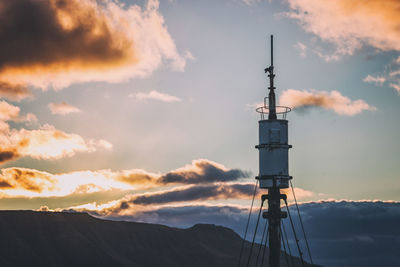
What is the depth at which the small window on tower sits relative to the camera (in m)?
25.8

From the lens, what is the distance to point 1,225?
13425cm

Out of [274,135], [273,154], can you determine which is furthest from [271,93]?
[273,154]

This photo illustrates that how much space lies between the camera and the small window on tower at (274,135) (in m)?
25.8

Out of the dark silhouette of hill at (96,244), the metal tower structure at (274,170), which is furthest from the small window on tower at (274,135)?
the dark silhouette of hill at (96,244)

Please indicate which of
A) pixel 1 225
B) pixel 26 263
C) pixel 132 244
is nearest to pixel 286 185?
pixel 26 263

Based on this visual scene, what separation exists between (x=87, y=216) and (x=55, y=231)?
16.3 metres

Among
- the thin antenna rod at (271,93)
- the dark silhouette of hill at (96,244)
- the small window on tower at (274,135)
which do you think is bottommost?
the dark silhouette of hill at (96,244)

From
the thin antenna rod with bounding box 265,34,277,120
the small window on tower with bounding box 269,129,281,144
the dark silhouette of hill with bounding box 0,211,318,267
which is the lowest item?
the dark silhouette of hill with bounding box 0,211,318,267

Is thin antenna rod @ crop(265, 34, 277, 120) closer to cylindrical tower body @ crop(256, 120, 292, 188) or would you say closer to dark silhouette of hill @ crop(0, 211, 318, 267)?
cylindrical tower body @ crop(256, 120, 292, 188)

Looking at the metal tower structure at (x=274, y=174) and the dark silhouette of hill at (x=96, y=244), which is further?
the dark silhouette of hill at (x=96, y=244)

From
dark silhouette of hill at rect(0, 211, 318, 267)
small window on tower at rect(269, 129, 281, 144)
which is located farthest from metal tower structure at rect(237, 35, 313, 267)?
dark silhouette of hill at rect(0, 211, 318, 267)

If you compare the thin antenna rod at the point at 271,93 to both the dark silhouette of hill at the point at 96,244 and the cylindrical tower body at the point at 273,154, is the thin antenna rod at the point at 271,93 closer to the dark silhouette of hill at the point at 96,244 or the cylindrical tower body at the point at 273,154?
the cylindrical tower body at the point at 273,154

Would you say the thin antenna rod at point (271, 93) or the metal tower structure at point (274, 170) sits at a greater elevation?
the thin antenna rod at point (271, 93)

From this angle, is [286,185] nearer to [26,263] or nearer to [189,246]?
[26,263]
